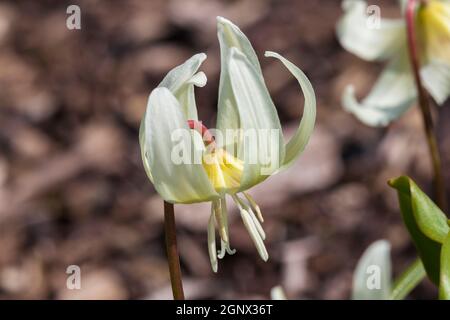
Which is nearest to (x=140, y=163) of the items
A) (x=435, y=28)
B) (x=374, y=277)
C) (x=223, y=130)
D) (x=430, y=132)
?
(x=435, y=28)

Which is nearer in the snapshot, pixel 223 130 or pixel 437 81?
pixel 223 130

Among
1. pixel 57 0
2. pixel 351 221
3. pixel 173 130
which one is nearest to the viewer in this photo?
pixel 173 130

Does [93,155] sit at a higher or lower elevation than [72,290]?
higher

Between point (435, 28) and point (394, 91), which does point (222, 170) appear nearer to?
point (435, 28)

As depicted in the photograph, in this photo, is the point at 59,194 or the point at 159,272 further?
the point at 59,194
